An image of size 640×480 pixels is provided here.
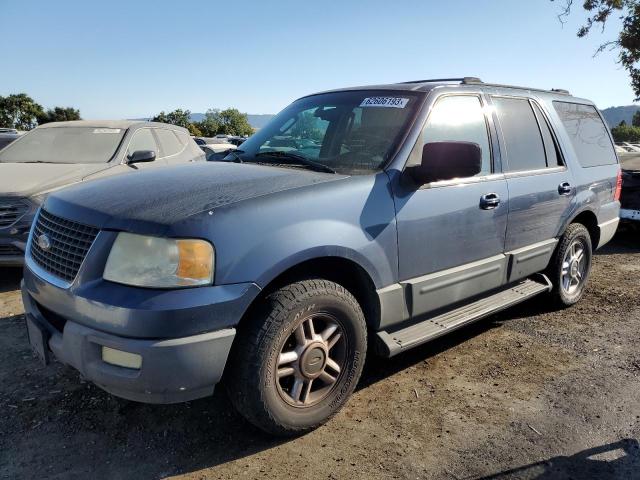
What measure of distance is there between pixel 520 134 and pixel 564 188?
687mm

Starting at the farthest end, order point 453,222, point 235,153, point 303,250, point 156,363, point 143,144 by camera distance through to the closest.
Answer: point 143,144
point 235,153
point 453,222
point 303,250
point 156,363

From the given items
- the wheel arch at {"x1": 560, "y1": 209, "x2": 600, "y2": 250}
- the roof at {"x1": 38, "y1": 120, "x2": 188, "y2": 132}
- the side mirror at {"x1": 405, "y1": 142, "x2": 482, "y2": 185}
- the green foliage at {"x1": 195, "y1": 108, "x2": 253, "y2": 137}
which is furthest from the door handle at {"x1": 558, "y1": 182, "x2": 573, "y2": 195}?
the green foliage at {"x1": 195, "y1": 108, "x2": 253, "y2": 137}

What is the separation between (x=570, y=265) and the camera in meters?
4.73

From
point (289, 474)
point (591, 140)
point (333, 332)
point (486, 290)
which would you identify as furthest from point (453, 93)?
point (289, 474)

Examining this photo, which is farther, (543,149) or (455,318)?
(543,149)

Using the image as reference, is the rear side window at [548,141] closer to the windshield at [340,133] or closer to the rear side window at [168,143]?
the windshield at [340,133]

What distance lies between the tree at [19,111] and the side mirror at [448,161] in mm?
53152

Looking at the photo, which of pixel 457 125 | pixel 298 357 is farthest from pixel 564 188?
pixel 298 357

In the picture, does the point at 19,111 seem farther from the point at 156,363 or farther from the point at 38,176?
the point at 156,363

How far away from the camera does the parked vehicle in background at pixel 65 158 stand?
5.02 metres

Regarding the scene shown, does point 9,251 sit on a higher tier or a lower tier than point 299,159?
lower

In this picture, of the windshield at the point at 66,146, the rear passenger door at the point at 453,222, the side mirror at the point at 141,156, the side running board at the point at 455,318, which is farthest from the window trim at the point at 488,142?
the windshield at the point at 66,146

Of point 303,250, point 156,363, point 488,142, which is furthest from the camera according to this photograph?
point 488,142

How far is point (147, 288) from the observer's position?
2219mm
